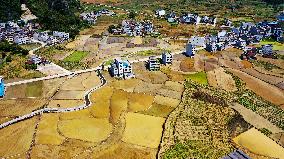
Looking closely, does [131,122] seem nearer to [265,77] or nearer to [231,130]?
[231,130]

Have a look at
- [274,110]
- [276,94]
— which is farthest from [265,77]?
[274,110]

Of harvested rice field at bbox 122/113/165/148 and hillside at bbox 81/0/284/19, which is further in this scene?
hillside at bbox 81/0/284/19

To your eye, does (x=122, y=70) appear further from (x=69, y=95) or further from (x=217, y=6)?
(x=217, y=6)

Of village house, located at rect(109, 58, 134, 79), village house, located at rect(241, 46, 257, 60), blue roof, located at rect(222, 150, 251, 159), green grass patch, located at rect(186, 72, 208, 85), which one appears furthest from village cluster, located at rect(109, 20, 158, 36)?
blue roof, located at rect(222, 150, 251, 159)

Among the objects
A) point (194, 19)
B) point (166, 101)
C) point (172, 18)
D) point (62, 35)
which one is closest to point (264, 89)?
point (166, 101)

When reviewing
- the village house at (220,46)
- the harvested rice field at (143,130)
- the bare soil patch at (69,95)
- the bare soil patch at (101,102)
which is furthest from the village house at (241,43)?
the bare soil patch at (69,95)

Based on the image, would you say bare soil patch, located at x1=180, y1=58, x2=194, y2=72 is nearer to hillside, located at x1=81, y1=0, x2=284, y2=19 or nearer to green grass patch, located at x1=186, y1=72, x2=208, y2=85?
green grass patch, located at x1=186, y1=72, x2=208, y2=85
